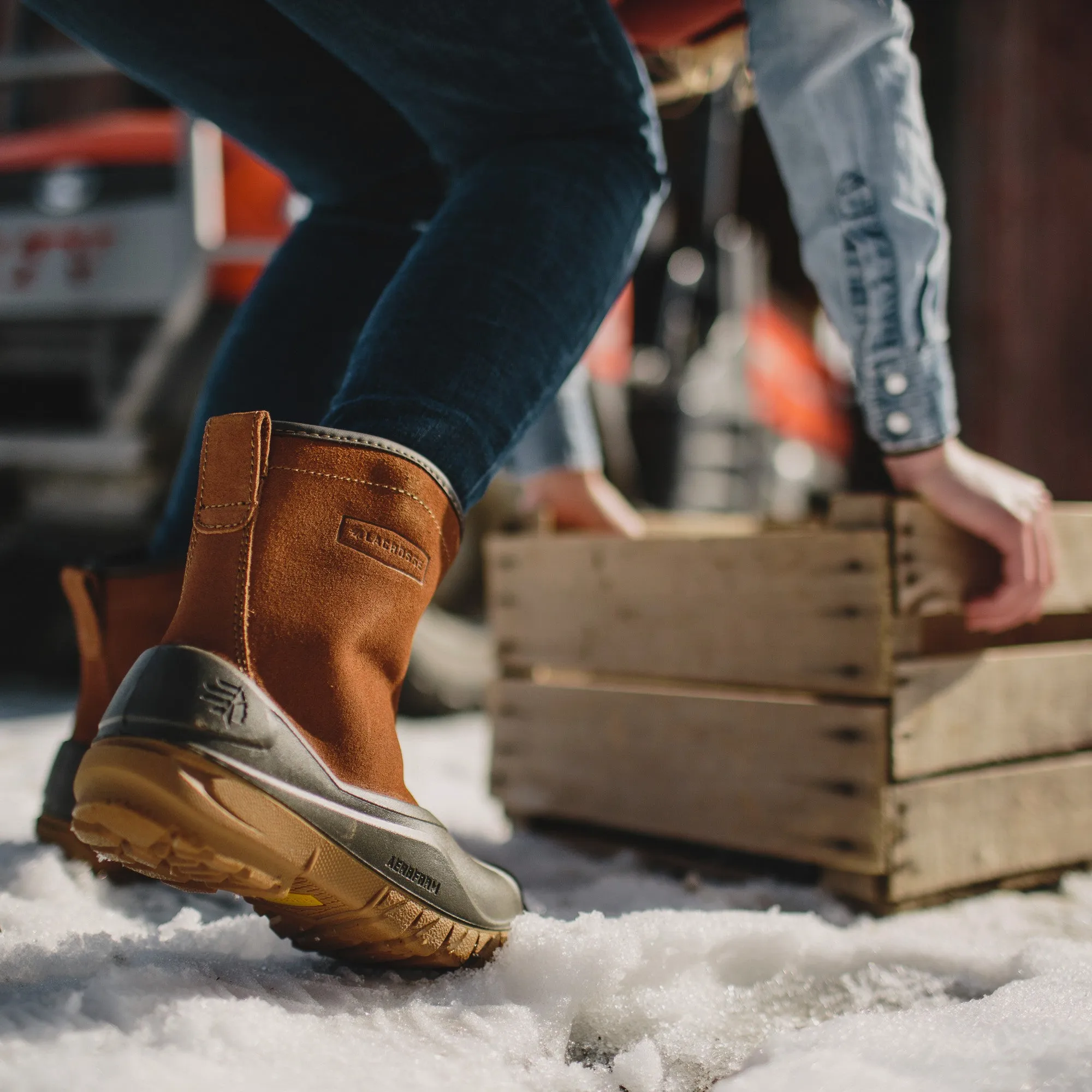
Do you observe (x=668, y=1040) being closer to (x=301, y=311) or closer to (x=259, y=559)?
(x=259, y=559)

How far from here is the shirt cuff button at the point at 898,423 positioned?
97cm

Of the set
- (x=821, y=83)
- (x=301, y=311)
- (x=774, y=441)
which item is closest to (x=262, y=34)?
(x=301, y=311)

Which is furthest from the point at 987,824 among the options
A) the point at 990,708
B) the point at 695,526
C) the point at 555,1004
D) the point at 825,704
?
the point at 695,526

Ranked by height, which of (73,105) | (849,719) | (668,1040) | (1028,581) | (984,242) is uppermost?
(73,105)

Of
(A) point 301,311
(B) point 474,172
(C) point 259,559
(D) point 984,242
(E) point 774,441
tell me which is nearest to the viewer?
(C) point 259,559

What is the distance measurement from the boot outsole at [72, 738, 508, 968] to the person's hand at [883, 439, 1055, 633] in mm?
640

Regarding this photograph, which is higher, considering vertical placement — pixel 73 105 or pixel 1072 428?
pixel 73 105

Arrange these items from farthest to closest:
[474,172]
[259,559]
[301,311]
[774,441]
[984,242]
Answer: [984,242], [774,441], [301,311], [474,172], [259,559]

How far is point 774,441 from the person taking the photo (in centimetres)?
386

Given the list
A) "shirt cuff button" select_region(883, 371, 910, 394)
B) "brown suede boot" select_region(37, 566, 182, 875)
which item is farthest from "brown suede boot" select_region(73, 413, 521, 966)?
"shirt cuff button" select_region(883, 371, 910, 394)

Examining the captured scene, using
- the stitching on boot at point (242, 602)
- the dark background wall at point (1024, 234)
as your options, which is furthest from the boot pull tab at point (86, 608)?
the dark background wall at point (1024, 234)

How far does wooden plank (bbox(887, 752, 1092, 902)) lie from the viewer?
1052 mm

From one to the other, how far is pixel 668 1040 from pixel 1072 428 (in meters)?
4.42

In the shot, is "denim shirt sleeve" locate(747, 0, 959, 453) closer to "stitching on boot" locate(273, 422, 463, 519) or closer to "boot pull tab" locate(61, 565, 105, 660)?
"stitching on boot" locate(273, 422, 463, 519)
